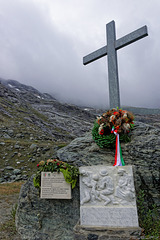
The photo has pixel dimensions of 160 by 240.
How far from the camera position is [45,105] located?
85062mm

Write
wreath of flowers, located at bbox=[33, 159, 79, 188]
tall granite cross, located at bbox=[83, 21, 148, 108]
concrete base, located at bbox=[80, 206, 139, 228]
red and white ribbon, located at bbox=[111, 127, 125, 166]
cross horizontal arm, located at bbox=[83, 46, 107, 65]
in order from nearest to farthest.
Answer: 1. concrete base, located at bbox=[80, 206, 139, 228]
2. wreath of flowers, located at bbox=[33, 159, 79, 188]
3. red and white ribbon, located at bbox=[111, 127, 125, 166]
4. tall granite cross, located at bbox=[83, 21, 148, 108]
5. cross horizontal arm, located at bbox=[83, 46, 107, 65]

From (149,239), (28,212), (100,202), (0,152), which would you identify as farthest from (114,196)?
(0,152)

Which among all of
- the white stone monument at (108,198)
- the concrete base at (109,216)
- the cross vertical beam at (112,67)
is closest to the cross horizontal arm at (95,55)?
the cross vertical beam at (112,67)

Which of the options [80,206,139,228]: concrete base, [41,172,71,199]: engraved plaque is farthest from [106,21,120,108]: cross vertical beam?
[80,206,139,228]: concrete base

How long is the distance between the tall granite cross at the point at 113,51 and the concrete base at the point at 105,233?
493 cm

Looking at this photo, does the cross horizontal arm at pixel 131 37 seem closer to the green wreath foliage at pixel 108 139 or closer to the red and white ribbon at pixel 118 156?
the green wreath foliage at pixel 108 139

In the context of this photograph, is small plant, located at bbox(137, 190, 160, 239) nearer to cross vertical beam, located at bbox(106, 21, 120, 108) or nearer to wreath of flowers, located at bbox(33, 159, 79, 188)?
wreath of flowers, located at bbox(33, 159, 79, 188)

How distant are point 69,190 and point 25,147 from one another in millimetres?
16559

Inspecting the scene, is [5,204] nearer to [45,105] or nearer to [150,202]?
[150,202]

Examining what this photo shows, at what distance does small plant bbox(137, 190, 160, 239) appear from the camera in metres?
4.79

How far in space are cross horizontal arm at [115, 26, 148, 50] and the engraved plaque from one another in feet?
Result: 21.4

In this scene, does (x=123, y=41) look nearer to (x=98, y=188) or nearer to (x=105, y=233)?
(x=98, y=188)

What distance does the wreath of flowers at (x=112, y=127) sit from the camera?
628 centimetres

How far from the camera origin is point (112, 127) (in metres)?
6.33
